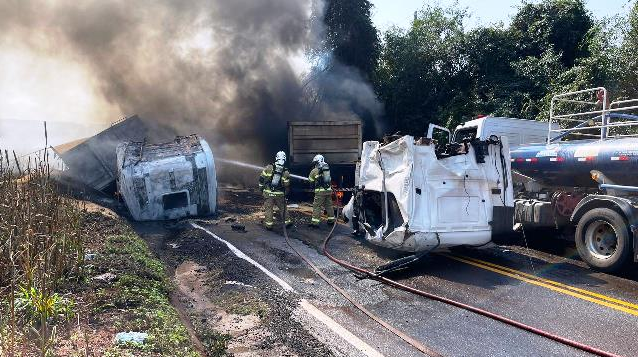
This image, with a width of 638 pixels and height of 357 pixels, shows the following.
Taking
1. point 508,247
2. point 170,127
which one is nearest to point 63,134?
point 170,127

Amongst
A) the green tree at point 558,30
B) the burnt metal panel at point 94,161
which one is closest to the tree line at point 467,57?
the green tree at point 558,30

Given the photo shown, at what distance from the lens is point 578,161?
718 centimetres

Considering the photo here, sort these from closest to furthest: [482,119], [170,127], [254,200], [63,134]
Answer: [482,119] < [254,200] < [170,127] < [63,134]

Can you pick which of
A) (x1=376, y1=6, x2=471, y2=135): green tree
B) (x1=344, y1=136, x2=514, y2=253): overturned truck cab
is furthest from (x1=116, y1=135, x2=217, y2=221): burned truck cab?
(x1=376, y1=6, x2=471, y2=135): green tree

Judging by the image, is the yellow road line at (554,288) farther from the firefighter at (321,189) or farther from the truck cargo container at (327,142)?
the truck cargo container at (327,142)

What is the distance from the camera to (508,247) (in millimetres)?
8070

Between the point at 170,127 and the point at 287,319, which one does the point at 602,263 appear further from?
the point at 170,127

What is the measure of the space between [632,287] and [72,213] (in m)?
6.44

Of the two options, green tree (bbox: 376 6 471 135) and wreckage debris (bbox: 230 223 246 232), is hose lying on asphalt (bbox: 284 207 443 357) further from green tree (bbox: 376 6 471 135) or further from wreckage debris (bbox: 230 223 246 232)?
green tree (bbox: 376 6 471 135)

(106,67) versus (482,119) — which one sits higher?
(106,67)

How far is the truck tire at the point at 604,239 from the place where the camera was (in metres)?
6.11

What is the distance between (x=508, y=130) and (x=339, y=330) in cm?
673

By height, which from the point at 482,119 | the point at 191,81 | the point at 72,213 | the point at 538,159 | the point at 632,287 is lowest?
the point at 632,287

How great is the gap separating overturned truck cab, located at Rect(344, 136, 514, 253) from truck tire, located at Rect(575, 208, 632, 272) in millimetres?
991
